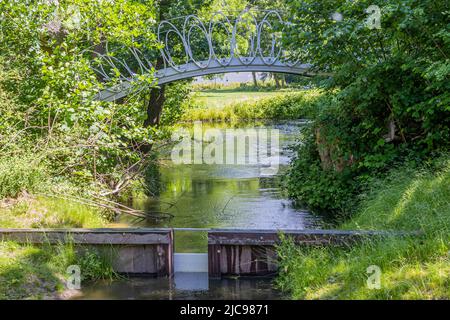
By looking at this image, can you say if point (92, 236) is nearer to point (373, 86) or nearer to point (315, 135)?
point (373, 86)

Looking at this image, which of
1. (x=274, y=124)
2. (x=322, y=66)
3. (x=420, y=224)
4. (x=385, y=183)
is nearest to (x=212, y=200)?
(x=322, y=66)

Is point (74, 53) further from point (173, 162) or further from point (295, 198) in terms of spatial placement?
point (173, 162)

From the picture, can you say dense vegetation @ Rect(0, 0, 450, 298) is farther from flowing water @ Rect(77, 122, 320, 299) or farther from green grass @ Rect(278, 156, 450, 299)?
flowing water @ Rect(77, 122, 320, 299)

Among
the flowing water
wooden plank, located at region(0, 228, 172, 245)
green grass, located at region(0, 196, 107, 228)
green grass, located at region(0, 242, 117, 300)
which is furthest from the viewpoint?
green grass, located at region(0, 196, 107, 228)

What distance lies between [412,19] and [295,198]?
5.21 m

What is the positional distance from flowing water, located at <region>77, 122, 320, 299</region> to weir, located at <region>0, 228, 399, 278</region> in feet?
0.56

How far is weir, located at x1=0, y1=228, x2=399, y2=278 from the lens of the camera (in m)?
6.95

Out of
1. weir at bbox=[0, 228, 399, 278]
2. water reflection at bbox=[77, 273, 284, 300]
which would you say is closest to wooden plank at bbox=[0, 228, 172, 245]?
weir at bbox=[0, 228, 399, 278]

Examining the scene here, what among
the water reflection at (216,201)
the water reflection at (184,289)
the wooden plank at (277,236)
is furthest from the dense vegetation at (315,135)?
the water reflection at (216,201)

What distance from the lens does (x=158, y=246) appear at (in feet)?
23.2

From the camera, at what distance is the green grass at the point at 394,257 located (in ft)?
16.5

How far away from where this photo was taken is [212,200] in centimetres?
1273

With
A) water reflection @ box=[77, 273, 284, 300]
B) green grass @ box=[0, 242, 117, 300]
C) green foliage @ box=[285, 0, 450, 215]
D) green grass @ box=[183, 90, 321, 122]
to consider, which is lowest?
water reflection @ box=[77, 273, 284, 300]

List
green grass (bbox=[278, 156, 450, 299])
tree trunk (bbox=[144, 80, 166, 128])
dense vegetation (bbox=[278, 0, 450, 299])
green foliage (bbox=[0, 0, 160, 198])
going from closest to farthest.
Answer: green grass (bbox=[278, 156, 450, 299])
dense vegetation (bbox=[278, 0, 450, 299])
green foliage (bbox=[0, 0, 160, 198])
tree trunk (bbox=[144, 80, 166, 128])
